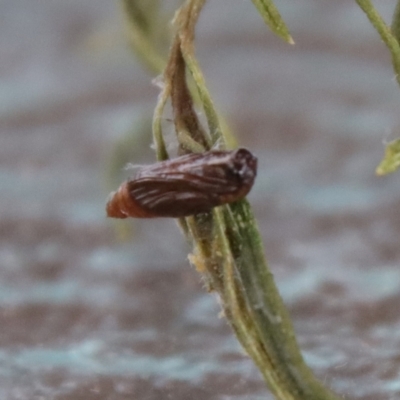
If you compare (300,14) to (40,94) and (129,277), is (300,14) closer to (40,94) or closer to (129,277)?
(40,94)

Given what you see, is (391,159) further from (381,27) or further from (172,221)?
(172,221)

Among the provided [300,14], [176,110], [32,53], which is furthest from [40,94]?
[176,110]

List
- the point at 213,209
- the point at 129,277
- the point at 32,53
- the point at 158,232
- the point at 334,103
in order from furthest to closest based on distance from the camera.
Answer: the point at 32,53
the point at 334,103
the point at 158,232
the point at 129,277
the point at 213,209

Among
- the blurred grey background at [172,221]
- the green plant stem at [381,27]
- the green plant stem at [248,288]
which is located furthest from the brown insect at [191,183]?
the blurred grey background at [172,221]

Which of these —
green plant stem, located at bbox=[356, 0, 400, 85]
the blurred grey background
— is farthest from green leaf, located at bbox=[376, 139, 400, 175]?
the blurred grey background

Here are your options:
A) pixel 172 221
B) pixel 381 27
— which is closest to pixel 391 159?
pixel 381 27

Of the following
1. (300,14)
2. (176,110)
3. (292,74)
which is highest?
(300,14)

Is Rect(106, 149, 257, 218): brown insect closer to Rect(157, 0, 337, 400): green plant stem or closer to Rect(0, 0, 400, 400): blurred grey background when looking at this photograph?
Rect(157, 0, 337, 400): green plant stem

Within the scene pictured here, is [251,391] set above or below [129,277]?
Result: below

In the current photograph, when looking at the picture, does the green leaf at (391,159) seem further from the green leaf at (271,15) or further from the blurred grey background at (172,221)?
the blurred grey background at (172,221)
